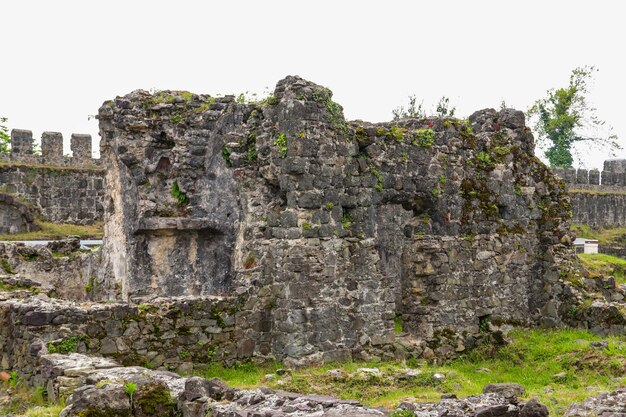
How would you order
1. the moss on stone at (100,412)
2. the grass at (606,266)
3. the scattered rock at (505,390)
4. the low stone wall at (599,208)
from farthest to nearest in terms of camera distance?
the low stone wall at (599,208) → the grass at (606,266) → the scattered rock at (505,390) → the moss on stone at (100,412)

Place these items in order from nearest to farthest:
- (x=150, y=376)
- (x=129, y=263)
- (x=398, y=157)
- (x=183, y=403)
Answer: (x=183, y=403) → (x=150, y=376) → (x=398, y=157) → (x=129, y=263)

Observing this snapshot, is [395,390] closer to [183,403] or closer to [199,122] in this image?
[183,403]

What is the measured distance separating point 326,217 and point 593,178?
28.0m

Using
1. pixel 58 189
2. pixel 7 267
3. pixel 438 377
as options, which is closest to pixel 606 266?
pixel 438 377

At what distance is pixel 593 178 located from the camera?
3869 centimetres

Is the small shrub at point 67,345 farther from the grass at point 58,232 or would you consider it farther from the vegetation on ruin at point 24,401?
the grass at point 58,232

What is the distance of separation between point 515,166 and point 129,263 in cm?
788

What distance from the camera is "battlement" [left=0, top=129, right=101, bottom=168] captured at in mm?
27891

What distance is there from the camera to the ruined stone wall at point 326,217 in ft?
44.1

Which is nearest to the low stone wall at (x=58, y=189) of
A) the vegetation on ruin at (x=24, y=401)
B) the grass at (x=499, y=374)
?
the grass at (x=499, y=374)

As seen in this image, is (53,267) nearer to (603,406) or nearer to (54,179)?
(54,179)

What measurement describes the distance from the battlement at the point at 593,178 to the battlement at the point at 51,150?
2013 centimetres

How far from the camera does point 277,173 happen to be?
1354 centimetres

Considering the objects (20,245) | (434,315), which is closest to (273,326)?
(434,315)
